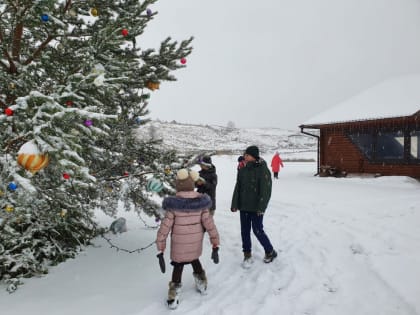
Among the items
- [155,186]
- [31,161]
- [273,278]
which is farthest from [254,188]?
[31,161]

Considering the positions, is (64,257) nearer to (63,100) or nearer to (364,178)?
(63,100)

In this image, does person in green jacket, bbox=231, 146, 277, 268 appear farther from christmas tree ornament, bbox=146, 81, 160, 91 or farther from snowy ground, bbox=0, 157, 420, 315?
christmas tree ornament, bbox=146, 81, 160, 91

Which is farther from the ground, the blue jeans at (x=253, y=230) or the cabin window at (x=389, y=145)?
the cabin window at (x=389, y=145)

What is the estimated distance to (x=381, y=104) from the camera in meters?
16.2

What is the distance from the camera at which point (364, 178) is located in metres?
15.4

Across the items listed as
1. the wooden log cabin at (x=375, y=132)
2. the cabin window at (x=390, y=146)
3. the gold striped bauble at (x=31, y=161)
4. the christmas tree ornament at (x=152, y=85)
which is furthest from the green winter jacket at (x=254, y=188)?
the cabin window at (x=390, y=146)

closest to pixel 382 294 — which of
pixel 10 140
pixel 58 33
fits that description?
pixel 10 140

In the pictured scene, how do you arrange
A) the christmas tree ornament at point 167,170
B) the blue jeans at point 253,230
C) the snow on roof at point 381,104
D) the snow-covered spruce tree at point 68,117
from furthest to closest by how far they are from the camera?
1. the snow on roof at point 381,104
2. the blue jeans at point 253,230
3. the christmas tree ornament at point 167,170
4. the snow-covered spruce tree at point 68,117

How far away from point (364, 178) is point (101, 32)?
49.8ft

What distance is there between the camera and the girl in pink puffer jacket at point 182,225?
3877 millimetres

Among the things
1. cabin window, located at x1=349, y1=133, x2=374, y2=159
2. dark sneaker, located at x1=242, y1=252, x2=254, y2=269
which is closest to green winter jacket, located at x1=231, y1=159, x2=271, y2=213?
dark sneaker, located at x1=242, y1=252, x2=254, y2=269

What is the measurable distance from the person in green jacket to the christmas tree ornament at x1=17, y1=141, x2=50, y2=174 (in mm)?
3177

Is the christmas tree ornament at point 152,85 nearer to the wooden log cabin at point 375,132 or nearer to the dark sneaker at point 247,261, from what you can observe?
the dark sneaker at point 247,261

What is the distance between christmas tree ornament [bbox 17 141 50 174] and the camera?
2.54 m
